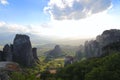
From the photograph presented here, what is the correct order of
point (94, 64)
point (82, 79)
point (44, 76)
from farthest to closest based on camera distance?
point (44, 76) < point (94, 64) < point (82, 79)

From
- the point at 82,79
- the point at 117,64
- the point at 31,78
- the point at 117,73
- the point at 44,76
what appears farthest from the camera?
the point at 44,76

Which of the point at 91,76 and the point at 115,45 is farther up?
the point at 115,45

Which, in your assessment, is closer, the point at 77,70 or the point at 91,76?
the point at 91,76

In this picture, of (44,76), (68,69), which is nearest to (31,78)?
(68,69)

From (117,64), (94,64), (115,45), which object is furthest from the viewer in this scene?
(115,45)

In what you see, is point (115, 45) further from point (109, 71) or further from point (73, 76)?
point (109, 71)

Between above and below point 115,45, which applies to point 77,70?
below

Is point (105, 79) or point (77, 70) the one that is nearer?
point (105, 79)

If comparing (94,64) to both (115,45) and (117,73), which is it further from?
(115,45)

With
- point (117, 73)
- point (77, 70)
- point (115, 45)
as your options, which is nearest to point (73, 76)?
point (77, 70)
